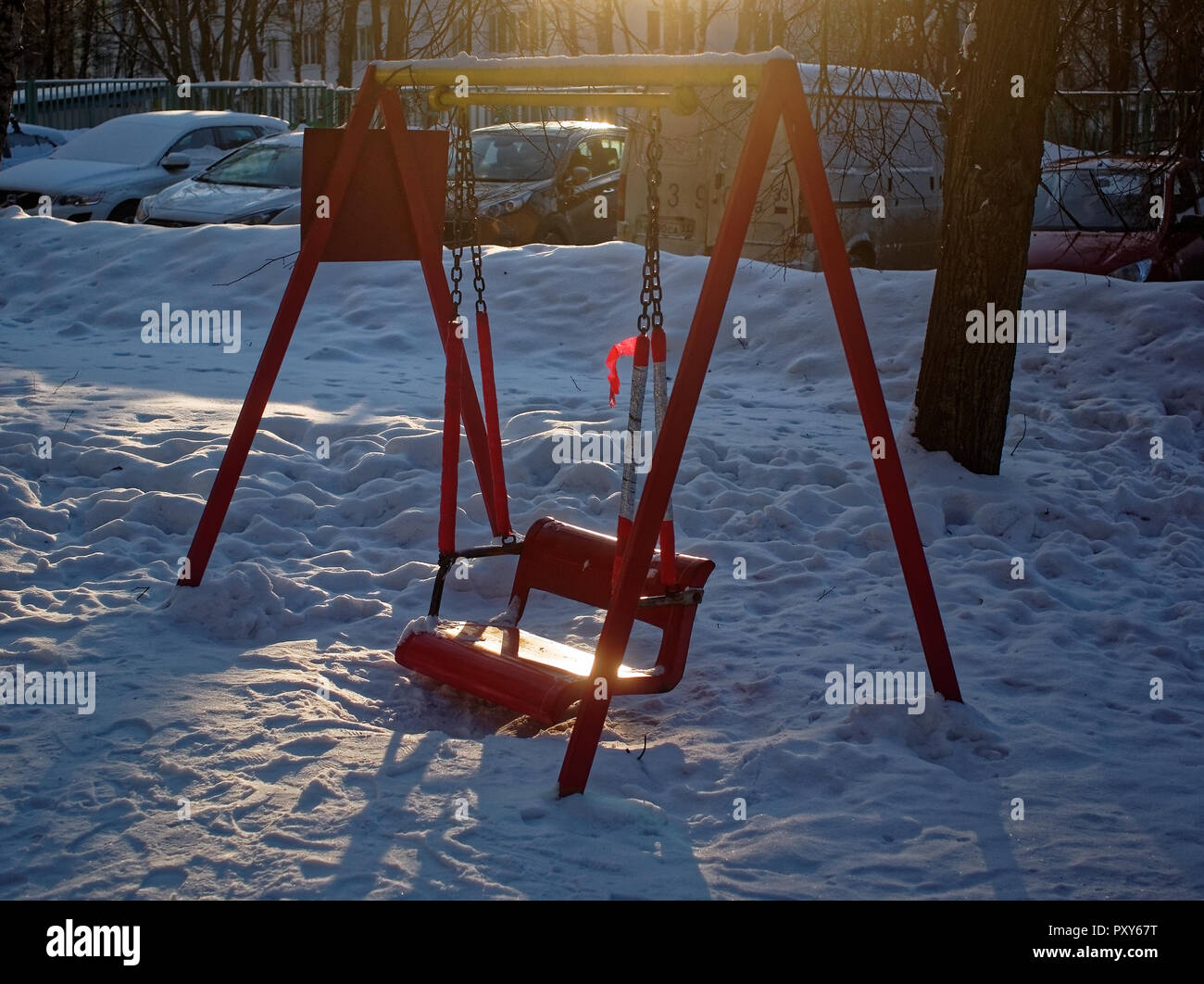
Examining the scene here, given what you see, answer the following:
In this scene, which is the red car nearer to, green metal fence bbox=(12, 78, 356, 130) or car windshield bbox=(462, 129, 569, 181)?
car windshield bbox=(462, 129, 569, 181)

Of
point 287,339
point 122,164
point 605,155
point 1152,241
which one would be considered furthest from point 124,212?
point 287,339

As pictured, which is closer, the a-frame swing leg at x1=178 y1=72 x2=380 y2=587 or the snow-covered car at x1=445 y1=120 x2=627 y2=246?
the a-frame swing leg at x1=178 y1=72 x2=380 y2=587

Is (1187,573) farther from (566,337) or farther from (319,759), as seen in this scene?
(566,337)

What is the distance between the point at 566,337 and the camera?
916cm

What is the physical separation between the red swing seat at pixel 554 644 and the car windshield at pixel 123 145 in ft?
41.3

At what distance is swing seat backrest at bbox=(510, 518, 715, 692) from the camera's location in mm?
3826

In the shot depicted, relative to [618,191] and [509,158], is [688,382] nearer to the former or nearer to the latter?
[618,191]

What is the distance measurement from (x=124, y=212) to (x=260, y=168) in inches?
77.2

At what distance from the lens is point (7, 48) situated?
6559 mm

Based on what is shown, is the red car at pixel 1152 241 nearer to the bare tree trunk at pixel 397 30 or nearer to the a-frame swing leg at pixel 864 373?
the bare tree trunk at pixel 397 30

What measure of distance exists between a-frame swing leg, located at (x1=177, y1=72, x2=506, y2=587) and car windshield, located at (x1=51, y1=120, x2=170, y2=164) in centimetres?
1184

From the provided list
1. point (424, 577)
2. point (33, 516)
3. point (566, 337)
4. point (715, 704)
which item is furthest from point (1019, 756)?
point (566, 337)

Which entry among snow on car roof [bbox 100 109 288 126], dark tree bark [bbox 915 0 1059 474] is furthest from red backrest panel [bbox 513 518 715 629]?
snow on car roof [bbox 100 109 288 126]

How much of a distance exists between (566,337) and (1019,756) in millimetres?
6078
